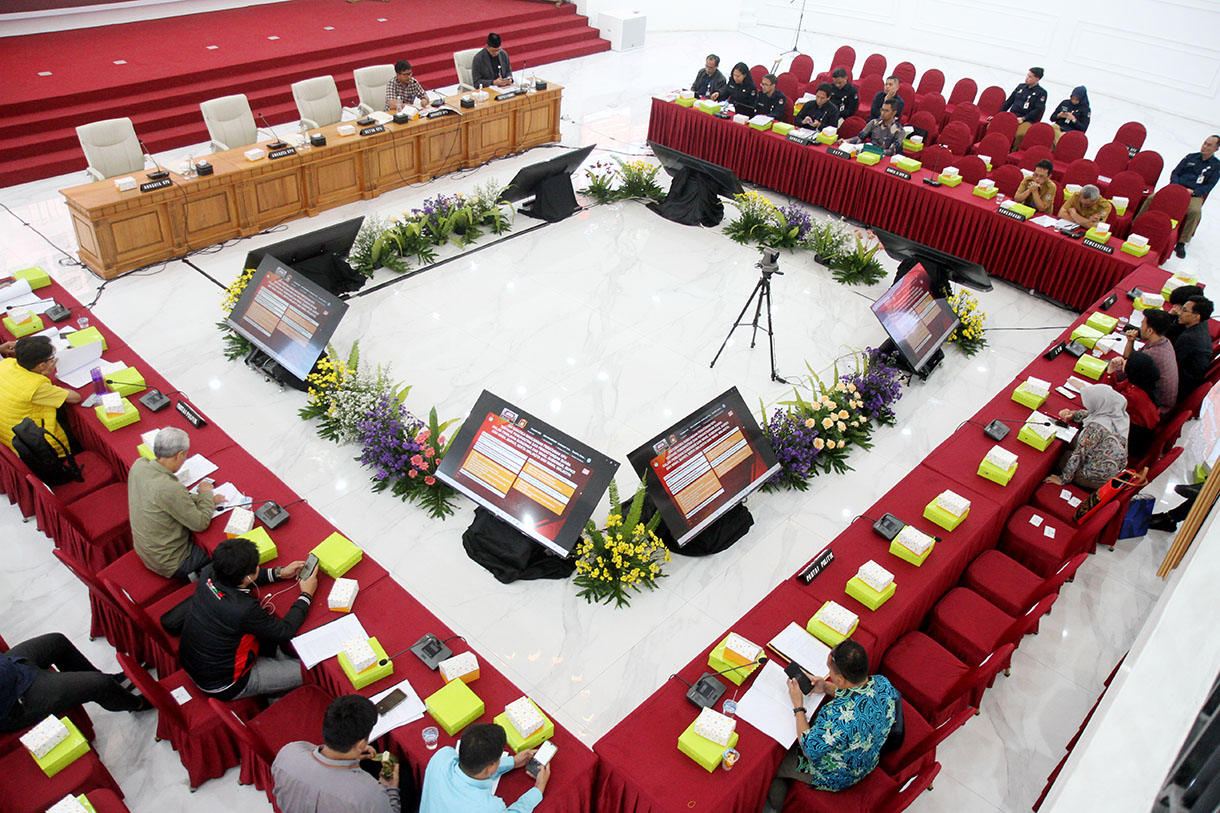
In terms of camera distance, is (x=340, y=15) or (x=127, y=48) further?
(x=340, y=15)

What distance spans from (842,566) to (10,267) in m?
7.80

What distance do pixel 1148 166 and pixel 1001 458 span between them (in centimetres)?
669

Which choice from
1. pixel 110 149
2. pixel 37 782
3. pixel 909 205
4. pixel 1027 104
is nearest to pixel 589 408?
pixel 37 782

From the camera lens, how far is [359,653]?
3.77 m

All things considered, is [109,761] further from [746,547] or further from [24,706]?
[746,547]

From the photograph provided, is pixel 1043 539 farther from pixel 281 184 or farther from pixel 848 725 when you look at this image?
pixel 281 184

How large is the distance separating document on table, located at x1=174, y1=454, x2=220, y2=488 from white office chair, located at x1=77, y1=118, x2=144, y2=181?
467cm

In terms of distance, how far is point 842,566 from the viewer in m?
4.48

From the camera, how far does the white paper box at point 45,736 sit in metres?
3.38

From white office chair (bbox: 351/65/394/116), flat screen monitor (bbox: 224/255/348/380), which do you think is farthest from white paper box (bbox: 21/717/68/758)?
white office chair (bbox: 351/65/394/116)

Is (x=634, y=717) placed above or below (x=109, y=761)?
above

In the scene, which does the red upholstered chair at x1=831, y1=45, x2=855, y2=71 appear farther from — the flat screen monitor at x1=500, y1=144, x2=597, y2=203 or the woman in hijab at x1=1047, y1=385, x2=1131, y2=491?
the woman in hijab at x1=1047, y1=385, x2=1131, y2=491

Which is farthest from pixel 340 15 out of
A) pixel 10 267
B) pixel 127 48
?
pixel 10 267

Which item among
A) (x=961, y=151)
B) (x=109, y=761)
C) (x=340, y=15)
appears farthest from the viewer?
(x=340, y=15)
